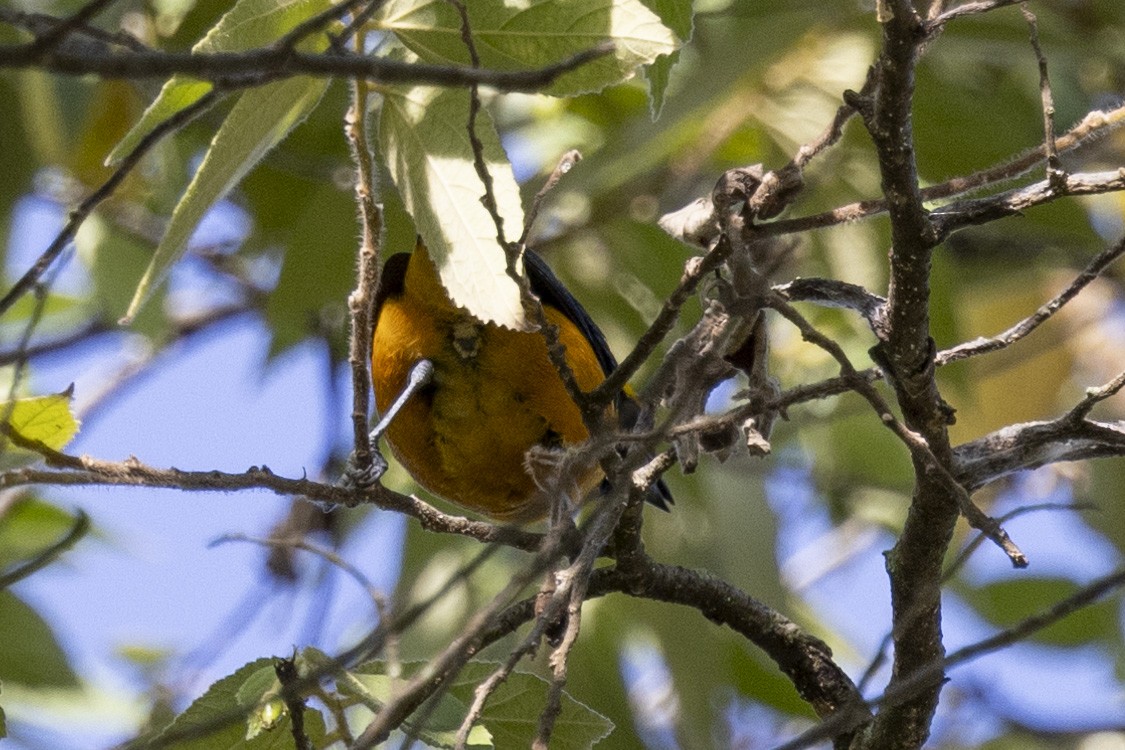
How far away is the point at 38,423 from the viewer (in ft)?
6.41

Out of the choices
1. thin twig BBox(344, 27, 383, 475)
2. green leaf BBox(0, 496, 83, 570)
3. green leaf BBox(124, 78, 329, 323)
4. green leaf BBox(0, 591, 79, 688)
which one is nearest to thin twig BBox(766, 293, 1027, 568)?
thin twig BBox(344, 27, 383, 475)

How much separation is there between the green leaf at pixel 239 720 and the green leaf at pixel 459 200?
62cm

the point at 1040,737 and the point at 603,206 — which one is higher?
the point at 603,206

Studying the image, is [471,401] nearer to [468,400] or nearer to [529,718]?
[468,400]

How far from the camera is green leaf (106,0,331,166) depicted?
185 cm

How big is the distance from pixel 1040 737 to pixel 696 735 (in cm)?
162

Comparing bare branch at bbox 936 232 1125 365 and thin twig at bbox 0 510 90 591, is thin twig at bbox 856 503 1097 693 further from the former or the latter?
thin twig at bbox 0 510 90 591

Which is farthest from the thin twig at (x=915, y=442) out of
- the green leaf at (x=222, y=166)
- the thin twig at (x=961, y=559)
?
the green leaf at (x=222, y=166)

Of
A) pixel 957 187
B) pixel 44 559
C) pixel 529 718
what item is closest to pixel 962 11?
pixel 957 187

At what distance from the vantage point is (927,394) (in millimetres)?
1856

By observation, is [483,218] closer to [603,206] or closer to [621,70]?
[621,70]

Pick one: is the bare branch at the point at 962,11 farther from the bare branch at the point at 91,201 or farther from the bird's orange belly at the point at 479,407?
the bird's orange belly at the point at 479,407

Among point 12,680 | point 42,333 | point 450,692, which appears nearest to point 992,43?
point 450,692

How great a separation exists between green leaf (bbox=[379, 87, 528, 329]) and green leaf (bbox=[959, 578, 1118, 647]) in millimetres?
3395
